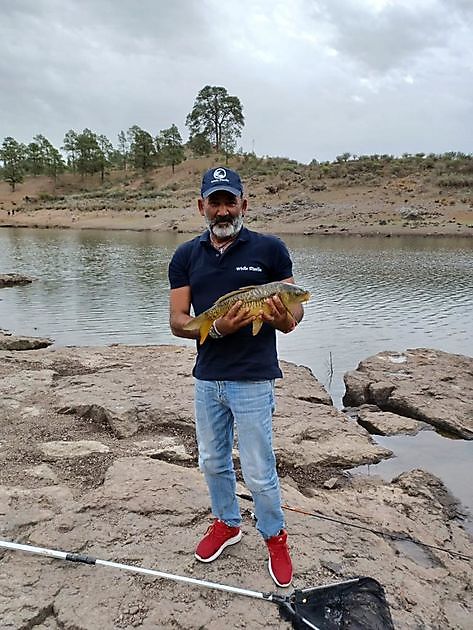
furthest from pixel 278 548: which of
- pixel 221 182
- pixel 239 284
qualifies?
pixel 221 182

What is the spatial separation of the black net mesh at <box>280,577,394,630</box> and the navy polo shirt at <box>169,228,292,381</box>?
120cm

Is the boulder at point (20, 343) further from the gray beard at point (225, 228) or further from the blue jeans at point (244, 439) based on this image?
the gray beard at point (225, 228)

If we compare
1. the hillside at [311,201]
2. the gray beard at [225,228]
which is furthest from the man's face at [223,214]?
the hillside at [311,201]

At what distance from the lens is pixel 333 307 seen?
14.9 m

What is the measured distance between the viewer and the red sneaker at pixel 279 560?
10.1 ft

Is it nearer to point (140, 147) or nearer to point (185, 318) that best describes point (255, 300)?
point (185, 318)

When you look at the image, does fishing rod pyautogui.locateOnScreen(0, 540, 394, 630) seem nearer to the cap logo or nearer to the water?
the cap logo

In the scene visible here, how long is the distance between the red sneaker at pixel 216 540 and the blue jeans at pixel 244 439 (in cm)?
24

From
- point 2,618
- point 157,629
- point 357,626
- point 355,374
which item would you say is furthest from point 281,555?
point 355,374

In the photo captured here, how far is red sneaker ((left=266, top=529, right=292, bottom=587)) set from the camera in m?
3.09

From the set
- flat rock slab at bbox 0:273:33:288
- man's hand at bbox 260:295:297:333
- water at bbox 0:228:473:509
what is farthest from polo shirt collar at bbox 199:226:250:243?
flat rock slab at bbox 0:273:33:288

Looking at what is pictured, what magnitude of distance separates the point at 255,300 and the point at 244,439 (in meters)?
0.82

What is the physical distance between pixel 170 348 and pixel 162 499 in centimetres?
541

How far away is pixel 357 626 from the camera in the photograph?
9.27 feet
